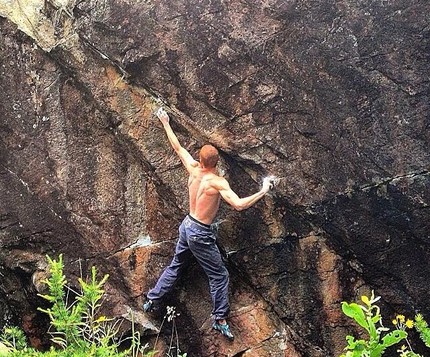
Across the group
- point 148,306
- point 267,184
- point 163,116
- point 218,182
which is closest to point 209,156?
point 218,182

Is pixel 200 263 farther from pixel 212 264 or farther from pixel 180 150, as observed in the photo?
pixel 180 150

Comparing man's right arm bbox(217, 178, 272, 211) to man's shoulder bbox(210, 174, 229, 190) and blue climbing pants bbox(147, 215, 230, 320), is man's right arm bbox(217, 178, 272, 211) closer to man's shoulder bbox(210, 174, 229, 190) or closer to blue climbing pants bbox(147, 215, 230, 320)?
man's shoulder bbox(210, 174, 229, 190)

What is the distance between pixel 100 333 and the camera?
20.9ft

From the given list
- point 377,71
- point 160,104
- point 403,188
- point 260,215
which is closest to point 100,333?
point 260,215

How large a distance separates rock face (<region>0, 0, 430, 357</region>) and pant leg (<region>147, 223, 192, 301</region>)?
9.6 inches

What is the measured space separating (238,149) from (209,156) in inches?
20.3

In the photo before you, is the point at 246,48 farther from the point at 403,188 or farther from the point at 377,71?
the point at 403,188

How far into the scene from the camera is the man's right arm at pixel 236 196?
5.61 metres

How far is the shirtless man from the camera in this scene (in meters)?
5.75

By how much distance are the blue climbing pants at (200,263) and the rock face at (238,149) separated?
0.87 feet

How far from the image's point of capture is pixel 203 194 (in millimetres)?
5824

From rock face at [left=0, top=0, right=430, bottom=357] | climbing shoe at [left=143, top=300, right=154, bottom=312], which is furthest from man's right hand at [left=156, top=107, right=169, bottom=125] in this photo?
climbing shoe at [left=143, top=300, right=154, bottom=312]

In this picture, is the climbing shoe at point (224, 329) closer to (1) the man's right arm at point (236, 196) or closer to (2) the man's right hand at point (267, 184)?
(1) the man's right arm at point (236, 196)

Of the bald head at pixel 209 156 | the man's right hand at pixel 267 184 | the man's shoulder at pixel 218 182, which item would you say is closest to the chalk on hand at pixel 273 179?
the man's right hand at pixel 267 184
